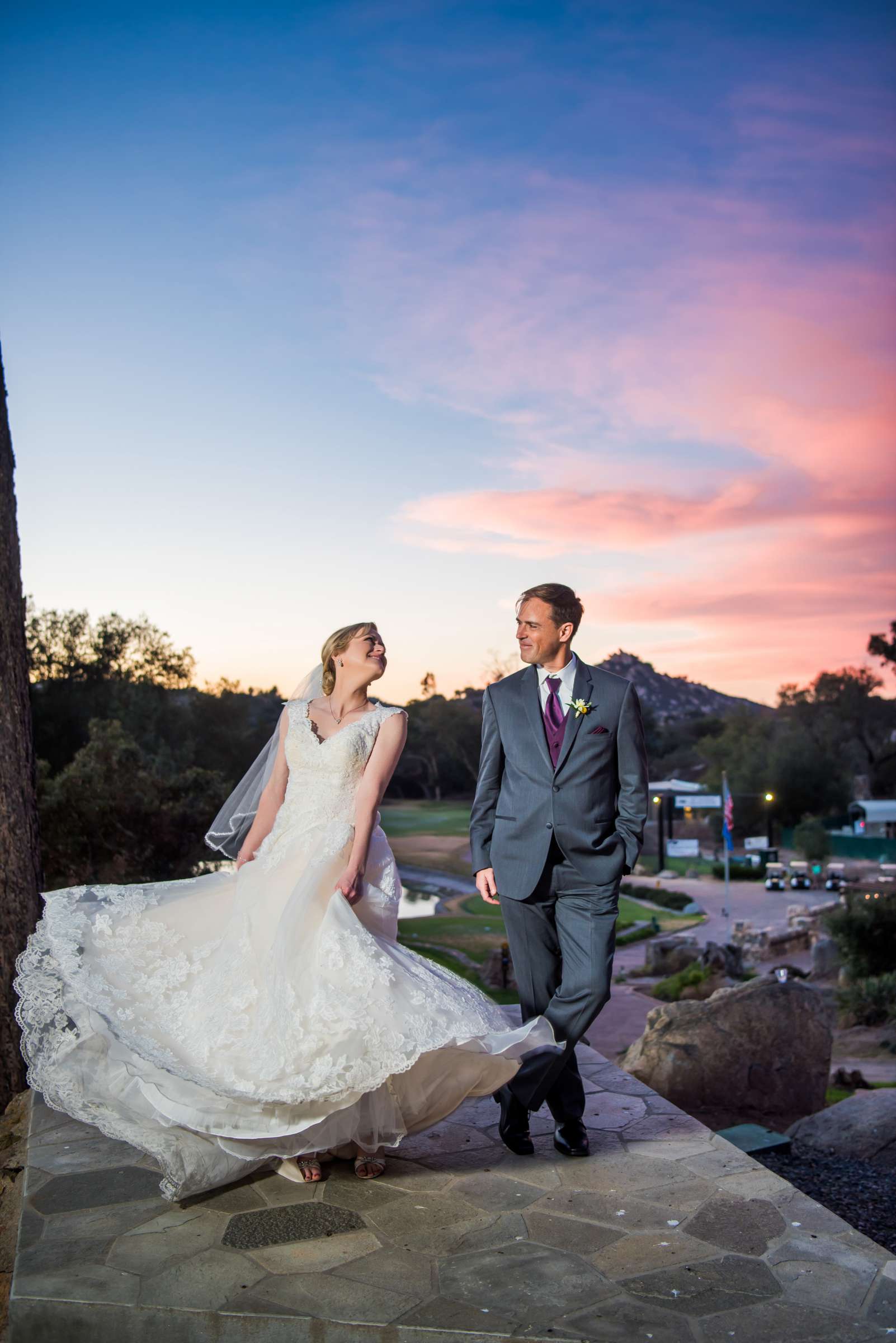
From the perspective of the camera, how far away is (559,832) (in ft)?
12.8

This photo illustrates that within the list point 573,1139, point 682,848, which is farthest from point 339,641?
point 682,848

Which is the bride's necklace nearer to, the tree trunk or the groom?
the groom

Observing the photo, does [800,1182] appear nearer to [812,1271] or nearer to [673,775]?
[812,1271]

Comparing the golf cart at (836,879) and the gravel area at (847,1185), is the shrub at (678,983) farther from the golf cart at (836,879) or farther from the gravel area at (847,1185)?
the golf cart at (836,879)

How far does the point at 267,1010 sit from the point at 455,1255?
3.16 ft

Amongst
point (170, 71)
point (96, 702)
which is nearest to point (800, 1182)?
point (170, 71)

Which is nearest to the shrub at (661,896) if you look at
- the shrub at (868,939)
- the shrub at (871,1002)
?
the shrub at (868,939)

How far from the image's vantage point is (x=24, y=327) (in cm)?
992

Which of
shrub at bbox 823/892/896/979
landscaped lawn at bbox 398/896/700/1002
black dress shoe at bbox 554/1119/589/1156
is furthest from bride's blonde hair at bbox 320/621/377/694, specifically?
shrub at bbox 823/892/896/979

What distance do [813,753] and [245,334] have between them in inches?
1508

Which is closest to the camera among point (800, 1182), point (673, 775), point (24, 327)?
point (800, 1182)

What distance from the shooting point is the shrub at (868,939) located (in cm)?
1827

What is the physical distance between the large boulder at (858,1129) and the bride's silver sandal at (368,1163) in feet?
11.3

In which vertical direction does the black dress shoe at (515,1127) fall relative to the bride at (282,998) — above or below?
below
